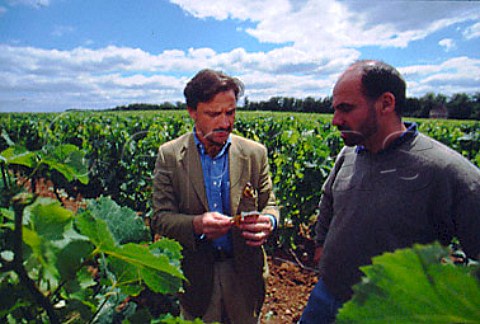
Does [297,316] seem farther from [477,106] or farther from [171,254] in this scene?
[477,106]

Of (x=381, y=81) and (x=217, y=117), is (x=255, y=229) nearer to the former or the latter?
(x=217, y=117)

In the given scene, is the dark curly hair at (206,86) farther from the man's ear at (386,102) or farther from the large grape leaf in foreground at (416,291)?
the large grape leaf in foreground at (416,291)

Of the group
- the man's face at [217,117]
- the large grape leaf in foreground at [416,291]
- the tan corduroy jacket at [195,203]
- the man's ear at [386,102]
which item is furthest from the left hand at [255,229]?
the large grape leaf in foreground at [416,291]

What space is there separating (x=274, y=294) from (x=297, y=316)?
49cm

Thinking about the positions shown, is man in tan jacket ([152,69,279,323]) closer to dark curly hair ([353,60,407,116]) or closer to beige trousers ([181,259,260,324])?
beige trousers ([181,259,260,324])

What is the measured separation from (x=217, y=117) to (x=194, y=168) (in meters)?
0.39

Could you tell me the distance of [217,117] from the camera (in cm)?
236

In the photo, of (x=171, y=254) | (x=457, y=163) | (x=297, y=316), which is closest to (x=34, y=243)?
(x=171, y=254)

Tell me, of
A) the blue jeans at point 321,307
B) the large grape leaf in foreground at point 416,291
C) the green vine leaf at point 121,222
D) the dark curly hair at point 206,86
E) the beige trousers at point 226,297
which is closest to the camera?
the large grape leaf in foreground at point 416,291

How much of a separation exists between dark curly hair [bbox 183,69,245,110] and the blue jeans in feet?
4.74

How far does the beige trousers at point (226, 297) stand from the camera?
247 centimetres

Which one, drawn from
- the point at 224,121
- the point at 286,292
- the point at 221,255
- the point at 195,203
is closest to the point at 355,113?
the point at 224,121

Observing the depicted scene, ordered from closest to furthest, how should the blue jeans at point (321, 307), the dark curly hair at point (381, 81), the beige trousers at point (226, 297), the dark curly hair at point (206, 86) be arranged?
the dark curly hair at point (381, 81)
the blue jeans at point (321, 307)
the dark curly hair at point (206, 86)
the beige trousers at point (226, 297)

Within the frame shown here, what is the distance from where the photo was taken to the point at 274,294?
15.4ft
